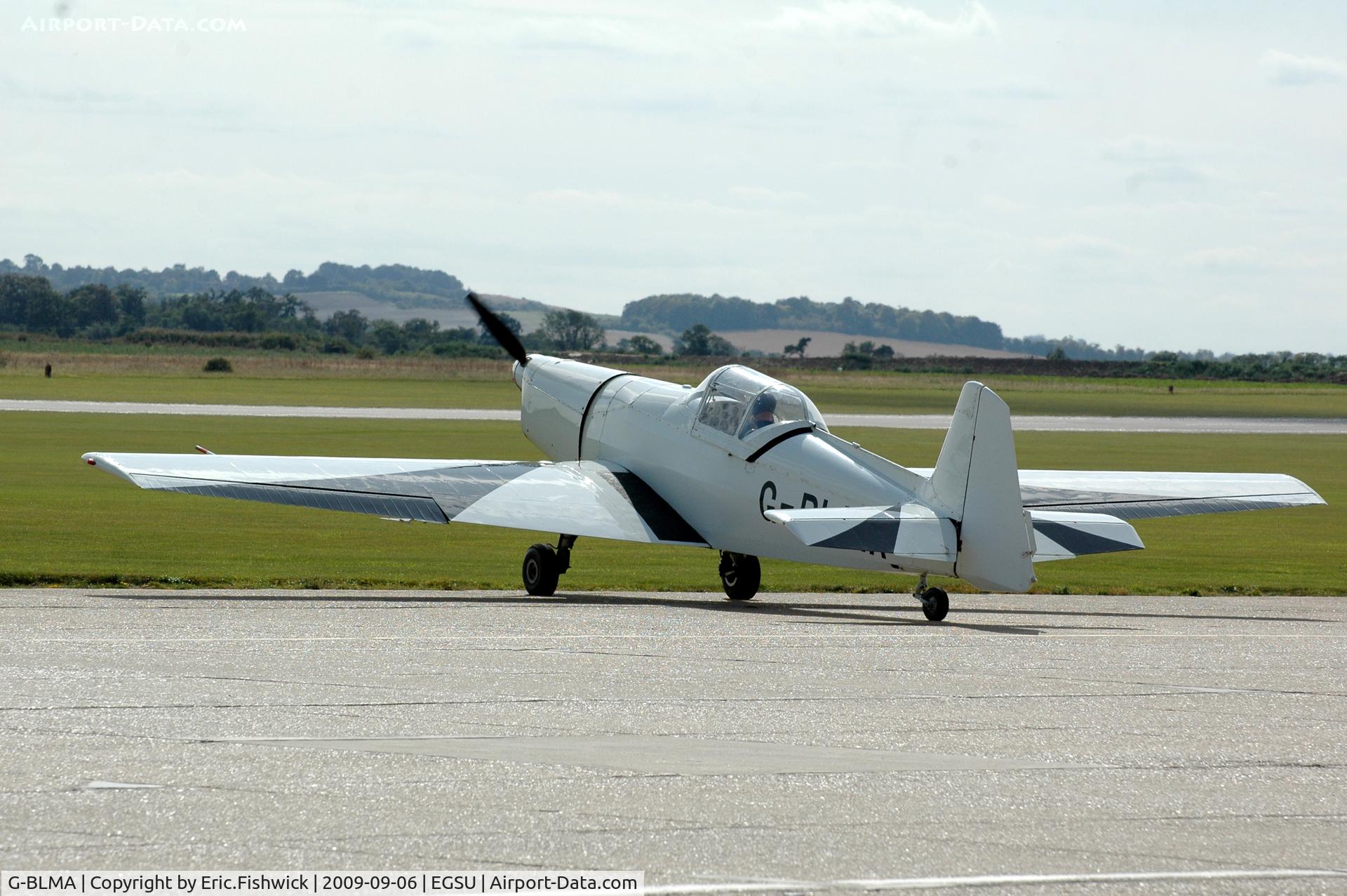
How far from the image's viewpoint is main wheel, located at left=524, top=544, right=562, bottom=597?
17000 millimetres

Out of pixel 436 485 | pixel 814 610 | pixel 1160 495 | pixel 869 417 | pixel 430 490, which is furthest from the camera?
pixel 869 417

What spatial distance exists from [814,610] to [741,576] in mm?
1157

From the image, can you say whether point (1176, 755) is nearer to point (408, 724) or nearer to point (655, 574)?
point (408, 724)

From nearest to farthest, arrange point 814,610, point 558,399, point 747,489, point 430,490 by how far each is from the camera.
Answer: point 747,489
point 814,610
point 430,490
point 558,399

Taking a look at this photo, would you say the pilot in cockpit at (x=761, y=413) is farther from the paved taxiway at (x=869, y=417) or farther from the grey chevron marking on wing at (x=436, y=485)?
the paved taxiway at (x=869, y=417)

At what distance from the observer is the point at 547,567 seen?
17000 millimetres

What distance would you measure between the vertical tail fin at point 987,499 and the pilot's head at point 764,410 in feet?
8.31

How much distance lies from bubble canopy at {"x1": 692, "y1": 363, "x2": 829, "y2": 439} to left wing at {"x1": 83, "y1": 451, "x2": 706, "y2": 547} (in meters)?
1.25

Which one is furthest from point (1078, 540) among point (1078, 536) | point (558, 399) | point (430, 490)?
point (558, 399)

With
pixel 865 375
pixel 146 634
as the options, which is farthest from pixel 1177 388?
pixel 146 634

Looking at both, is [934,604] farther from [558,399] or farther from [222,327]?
[222,327]

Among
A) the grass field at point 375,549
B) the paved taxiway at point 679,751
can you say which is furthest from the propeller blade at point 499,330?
Answer: the paved taxiway at point 679,751

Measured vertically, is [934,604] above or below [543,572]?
above

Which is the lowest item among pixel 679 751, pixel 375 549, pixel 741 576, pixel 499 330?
pixel 375 549
